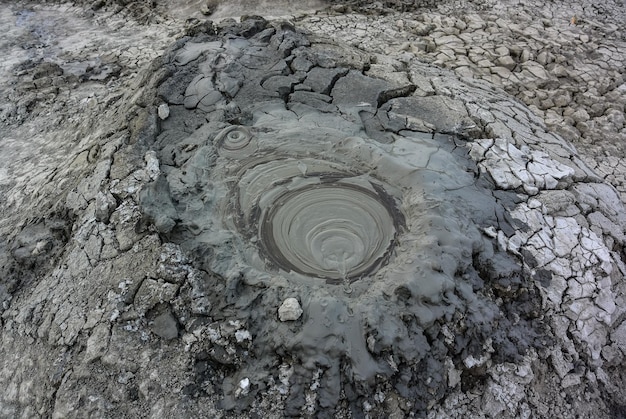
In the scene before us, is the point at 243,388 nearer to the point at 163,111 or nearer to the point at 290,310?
the point at 290,310

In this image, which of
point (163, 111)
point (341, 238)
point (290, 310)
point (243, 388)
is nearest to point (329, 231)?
point (341, 238)

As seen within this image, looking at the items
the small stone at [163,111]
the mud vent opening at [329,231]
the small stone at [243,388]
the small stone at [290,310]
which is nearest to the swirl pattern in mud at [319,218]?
the mud vent opening at [329,231]

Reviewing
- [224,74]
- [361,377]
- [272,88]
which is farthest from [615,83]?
[361,377]

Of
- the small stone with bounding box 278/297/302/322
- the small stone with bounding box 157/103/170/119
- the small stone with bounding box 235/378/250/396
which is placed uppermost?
the small stone with bounding box 157/103/170/119

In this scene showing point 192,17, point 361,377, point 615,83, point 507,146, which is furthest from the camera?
point 192,17

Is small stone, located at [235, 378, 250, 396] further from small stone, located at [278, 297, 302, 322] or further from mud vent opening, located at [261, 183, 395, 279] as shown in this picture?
mud vent opening, located at [261, 183, 395, 279]

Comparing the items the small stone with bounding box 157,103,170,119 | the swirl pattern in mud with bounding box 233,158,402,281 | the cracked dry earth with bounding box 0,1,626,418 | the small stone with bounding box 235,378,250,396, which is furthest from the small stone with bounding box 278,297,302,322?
the small stone with bounding box 157,103,170,119

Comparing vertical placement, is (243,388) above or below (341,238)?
below

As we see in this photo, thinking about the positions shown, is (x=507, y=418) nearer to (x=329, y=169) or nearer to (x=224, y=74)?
(x=329, y=169)
